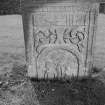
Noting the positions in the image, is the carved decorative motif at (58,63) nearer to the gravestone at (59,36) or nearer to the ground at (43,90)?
the gravestone at (59,36)

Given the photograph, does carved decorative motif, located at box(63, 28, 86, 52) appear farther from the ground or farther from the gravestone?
the ground

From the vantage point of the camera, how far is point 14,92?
205 centimetres

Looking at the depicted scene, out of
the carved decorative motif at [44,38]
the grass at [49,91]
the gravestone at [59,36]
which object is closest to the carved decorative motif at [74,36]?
the gravestone at [59,36]

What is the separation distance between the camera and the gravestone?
1927 mm

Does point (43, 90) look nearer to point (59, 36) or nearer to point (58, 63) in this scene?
point (58, 63)

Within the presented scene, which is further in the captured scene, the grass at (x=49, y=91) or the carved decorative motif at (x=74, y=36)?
the carved decorative motif at (x=74, y=36)

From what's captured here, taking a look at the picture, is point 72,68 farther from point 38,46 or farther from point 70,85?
point 38,46

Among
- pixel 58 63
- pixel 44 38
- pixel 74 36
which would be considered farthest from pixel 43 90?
pixel 74 36

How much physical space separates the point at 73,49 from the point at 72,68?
0.27 metres

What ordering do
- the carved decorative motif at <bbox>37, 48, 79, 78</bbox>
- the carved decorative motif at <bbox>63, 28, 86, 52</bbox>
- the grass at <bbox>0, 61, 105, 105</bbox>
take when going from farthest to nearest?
the carved decorative motif at <bbox>37, 48, 79, 78</bbox>, the carved decorative motif at <bbox>63, 28, 86, 52</bbox>, the grass at <bbox>0, 61, 105, 105</bbox>

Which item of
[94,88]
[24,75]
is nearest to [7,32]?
[24,75]

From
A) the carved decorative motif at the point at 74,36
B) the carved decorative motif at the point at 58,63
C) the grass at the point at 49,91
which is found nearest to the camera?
the grass at the point at 49,91

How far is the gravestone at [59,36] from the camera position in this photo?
193 cm

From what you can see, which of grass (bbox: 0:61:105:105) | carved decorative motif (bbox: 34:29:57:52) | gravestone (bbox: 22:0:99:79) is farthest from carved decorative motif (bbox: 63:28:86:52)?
grass (bbox: 0:61:105:105)
